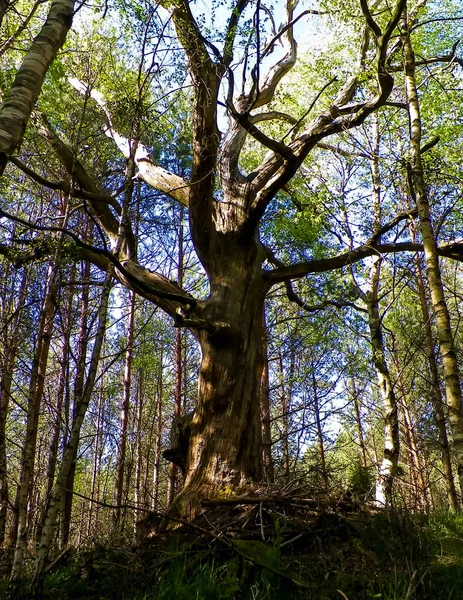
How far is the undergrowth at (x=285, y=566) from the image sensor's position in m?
2.54

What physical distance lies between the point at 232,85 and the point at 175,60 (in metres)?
A: 0.97

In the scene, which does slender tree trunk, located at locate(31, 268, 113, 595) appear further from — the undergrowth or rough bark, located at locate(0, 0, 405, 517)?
rough bark, located at locate(0, 0, 405, 517)

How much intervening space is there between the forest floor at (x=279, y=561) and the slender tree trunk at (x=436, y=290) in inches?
36.3

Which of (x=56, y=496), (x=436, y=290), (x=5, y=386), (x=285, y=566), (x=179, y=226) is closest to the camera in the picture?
(x=285, y=566)

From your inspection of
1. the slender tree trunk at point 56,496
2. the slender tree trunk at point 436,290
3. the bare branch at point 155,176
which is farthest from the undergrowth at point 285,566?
the bare branch at point 155,176

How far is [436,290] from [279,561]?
2892mm

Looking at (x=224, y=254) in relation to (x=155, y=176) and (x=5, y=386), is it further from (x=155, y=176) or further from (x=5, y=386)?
(x=5, y=386)

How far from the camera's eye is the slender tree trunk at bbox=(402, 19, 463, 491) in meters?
3.74

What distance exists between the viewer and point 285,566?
280 cm

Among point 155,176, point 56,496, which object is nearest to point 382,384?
point 155,176

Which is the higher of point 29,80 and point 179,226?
point 179,226

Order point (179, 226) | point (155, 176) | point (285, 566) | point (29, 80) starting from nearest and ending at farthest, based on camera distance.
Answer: point (285, 566) → point (29, 80) → point (155, 176) → point (179, 226)

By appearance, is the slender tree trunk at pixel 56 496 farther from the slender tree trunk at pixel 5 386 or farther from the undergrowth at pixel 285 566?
the slender tree trunk at pixel 5 386

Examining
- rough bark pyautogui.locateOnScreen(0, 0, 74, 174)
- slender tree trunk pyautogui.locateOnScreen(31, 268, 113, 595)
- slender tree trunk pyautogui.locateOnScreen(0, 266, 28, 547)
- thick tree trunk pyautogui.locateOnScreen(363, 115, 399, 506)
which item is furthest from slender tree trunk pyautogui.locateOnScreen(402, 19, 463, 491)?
Result: slender tree trunk pyautogui.locateOnScreen(0, 266, 28, 547)
